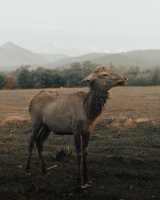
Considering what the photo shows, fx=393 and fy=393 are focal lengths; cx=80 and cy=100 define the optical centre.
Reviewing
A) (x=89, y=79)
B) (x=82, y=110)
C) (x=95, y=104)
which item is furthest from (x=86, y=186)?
(x=89, y=79)

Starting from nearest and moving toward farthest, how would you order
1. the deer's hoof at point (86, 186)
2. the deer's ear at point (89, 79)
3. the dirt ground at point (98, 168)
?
the dirt ground at point (98, 168) < the deer's hoof at point (86, 186) < the deer's ear at point (89, 79)

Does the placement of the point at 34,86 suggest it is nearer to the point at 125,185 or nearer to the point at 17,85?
the point at 17,85

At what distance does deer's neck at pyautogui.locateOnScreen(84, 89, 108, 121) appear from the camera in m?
9.16

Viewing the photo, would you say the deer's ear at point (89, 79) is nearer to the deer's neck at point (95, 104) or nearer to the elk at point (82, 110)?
the elk at point (82, 110)

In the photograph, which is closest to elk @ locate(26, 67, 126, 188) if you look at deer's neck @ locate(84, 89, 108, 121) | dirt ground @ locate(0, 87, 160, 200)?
deer's neck @ locate(84, 89, 108, 121)

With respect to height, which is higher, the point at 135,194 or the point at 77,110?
the point at 77,110

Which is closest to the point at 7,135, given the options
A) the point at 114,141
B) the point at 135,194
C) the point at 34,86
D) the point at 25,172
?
the point at 114,141

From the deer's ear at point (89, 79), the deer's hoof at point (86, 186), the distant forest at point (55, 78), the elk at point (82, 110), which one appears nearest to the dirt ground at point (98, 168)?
the deer's hoof at point (86, 186)

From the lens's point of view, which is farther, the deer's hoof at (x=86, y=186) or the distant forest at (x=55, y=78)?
the distant forest at (x=55, y=78)

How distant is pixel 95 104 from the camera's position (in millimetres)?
9172

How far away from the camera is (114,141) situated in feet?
49.9

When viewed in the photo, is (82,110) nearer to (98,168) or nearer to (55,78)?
(98,168)

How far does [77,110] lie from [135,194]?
236 cm

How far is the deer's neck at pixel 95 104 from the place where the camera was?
9.16 m
